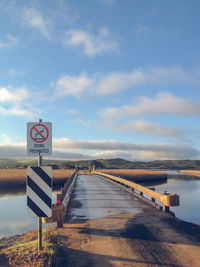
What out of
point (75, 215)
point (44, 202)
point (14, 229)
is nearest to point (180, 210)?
point (75, 215)

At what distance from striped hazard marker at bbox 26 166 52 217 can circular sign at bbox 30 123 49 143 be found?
0.76 metres

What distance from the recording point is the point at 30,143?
5.61m

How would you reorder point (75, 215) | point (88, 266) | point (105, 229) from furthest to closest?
point (75, 215) < point (105, 229) < point (88, 266)

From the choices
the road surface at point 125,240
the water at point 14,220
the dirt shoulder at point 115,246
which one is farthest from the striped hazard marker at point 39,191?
the water at point 14,220

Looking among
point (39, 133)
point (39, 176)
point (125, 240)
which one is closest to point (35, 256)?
point (39, 176)

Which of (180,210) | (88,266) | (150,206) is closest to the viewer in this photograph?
(88,266)

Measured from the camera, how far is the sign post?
5406 mm

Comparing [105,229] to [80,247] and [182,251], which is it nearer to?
[80,247]

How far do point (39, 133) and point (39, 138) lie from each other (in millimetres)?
134

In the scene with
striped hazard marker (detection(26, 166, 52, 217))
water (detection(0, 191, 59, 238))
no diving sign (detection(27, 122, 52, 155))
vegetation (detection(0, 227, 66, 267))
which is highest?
no diving sign (detection(27, 122, 52, 155))

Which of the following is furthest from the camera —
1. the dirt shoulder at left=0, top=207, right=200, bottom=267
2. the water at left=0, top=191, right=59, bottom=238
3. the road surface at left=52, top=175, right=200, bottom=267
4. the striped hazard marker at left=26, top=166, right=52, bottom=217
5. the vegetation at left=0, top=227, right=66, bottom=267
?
the water at left=0, top=191, right=59, bottom=238

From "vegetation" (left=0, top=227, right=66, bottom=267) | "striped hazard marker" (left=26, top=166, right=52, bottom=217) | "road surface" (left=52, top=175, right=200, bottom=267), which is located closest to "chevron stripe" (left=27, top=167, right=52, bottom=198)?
"striped hazard marker" (left=26, top=166, right=52, bottom=217)

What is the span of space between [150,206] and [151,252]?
625cm

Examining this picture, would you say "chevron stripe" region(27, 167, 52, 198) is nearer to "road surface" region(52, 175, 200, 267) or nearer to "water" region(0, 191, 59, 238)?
"road surface" region(52, 175, 200, 267)
